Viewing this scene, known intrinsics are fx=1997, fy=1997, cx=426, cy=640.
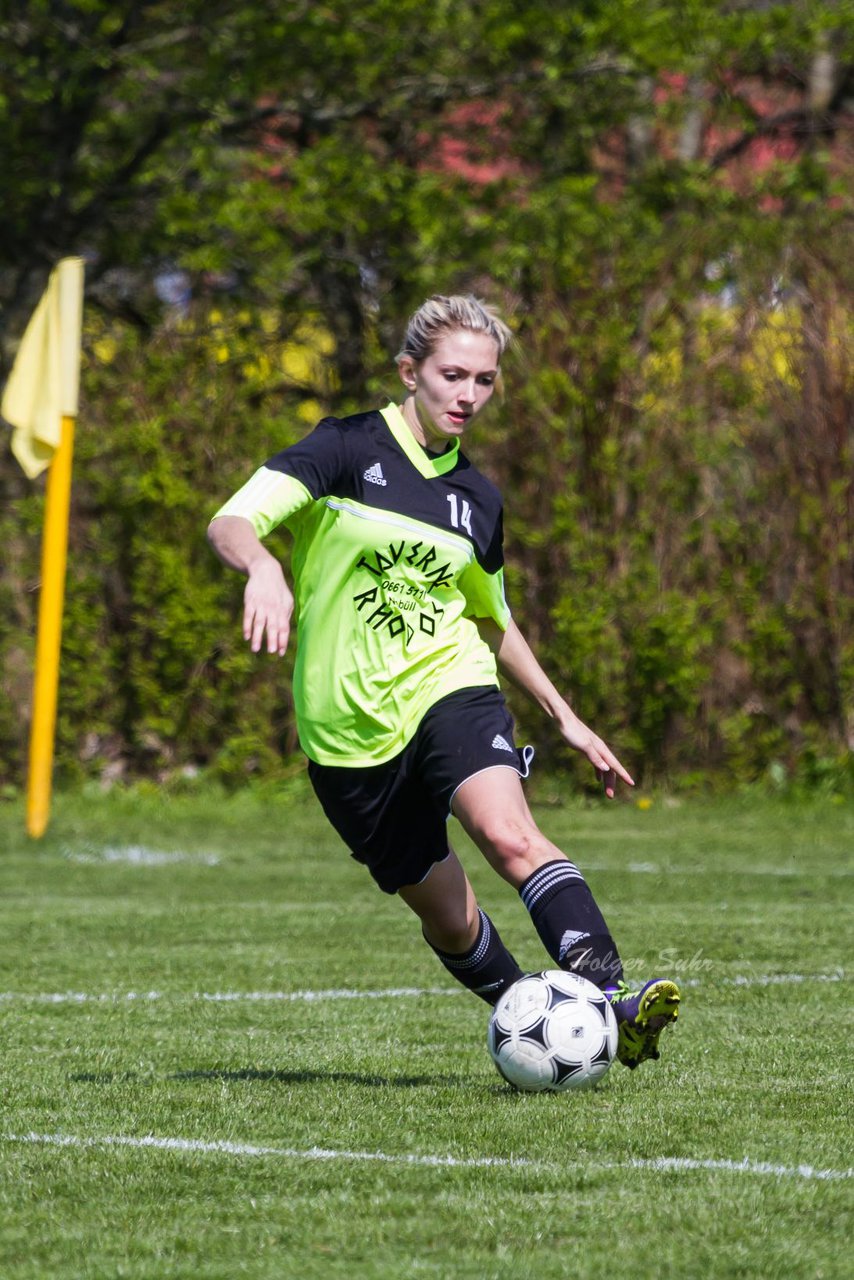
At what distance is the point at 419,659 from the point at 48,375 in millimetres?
7639

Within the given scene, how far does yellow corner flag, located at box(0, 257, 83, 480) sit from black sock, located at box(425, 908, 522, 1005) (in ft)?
23.5

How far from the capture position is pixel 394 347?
16484 millimetres

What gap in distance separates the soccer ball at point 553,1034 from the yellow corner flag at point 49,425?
7.64m

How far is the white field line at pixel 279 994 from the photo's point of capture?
21.6 ft

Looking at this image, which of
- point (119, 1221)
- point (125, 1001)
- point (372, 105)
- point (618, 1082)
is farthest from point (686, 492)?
point (119, 1221)

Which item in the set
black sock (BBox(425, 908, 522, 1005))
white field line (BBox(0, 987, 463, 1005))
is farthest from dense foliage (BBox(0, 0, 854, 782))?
black sock (BBox(425, 908, 522, 1005))

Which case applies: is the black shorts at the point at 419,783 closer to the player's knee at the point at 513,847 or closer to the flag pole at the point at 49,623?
the player's knee at the point at 513,847

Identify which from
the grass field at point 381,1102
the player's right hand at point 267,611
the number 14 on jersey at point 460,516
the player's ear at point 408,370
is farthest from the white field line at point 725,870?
the player's right hand at point 267,611

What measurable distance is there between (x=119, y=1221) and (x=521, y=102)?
16092 mm

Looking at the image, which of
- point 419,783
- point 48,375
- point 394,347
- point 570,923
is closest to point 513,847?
point 570,923

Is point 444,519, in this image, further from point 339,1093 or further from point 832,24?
point 832,24

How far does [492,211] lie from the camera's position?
17.9 metres

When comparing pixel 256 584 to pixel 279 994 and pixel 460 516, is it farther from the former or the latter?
pixel 279 994

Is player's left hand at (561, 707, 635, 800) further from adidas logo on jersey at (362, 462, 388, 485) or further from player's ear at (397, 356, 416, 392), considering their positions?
player's ear at (397, 356, 416, 392)
